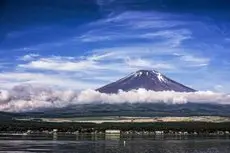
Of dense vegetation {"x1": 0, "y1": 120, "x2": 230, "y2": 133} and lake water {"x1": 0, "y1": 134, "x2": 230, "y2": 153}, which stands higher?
dense vegetation {"x1": 0, "y1": 120, "x2": 230, "y2": 133}

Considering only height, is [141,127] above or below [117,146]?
above

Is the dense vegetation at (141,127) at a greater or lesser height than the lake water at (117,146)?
greater

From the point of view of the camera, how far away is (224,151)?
48.3 meters

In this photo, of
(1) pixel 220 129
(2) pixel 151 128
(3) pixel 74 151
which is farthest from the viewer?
(2) pixel 151 128

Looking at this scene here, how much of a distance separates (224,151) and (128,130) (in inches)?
3552

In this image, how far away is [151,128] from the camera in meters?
142

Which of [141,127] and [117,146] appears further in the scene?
[141,127]

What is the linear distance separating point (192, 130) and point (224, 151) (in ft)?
279

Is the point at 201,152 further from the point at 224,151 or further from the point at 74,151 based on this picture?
the point at 74,151

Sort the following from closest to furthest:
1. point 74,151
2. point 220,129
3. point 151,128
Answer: point 74,151 < point 220,129 < point 151,128

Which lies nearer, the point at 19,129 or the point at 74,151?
the point at 74,151

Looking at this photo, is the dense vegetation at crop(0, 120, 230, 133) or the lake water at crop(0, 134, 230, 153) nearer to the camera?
the lake water at crop(0, 134, 230, 153)

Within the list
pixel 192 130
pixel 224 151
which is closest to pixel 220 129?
pixel 192 130

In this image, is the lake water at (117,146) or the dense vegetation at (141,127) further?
the dense vegetation at (141,127)
